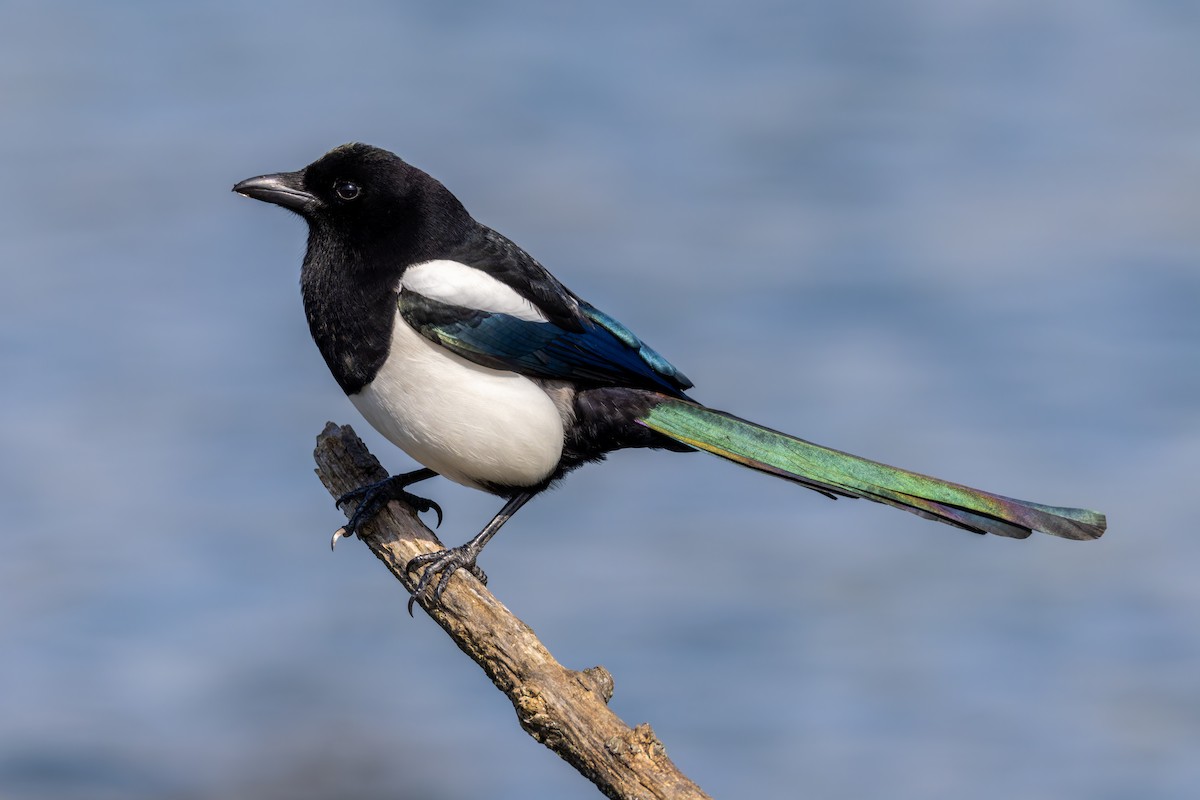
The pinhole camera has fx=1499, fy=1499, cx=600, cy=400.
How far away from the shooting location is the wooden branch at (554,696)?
2.78 m

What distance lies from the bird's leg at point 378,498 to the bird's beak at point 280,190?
0.71m

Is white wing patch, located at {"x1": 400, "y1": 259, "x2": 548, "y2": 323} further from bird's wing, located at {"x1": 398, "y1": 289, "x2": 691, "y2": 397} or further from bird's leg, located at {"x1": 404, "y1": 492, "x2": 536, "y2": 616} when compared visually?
bird's leg, located at {"x1": 404, "y1": 492, "x2": 536, "y2": 616}

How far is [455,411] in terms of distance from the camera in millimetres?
3467

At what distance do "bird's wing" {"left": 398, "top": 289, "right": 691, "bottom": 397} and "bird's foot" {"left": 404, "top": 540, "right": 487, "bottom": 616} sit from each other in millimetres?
449

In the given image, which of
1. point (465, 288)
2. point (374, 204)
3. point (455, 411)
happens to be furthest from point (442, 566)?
point (374, 204)

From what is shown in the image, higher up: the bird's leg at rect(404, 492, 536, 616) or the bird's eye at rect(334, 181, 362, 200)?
the bird's eye at rect(334, 181, 362, 200)

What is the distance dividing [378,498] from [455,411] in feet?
1.10

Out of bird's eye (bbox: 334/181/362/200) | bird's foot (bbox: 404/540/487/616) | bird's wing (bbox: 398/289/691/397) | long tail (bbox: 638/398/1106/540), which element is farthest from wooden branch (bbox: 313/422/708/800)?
bird's eye (bbox: 334/181/362/200)

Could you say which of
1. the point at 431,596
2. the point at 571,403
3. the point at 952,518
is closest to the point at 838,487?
the point at 952,518

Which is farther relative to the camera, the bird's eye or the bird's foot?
the bird's eye

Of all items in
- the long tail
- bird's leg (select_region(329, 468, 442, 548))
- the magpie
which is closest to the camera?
the long tail

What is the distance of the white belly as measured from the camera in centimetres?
345

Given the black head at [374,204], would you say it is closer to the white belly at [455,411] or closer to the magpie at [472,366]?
the magpie at [472,366]

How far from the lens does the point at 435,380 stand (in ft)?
11.3
